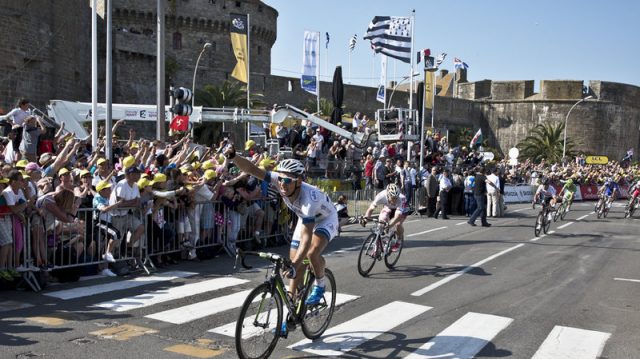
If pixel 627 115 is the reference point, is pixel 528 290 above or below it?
below

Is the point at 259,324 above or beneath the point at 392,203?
beneath

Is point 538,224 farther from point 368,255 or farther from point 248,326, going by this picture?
point 248,326

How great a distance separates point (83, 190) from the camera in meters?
11.0

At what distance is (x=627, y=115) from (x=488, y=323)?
8630 cm

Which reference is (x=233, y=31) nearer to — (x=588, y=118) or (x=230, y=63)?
(x=230, y=63)

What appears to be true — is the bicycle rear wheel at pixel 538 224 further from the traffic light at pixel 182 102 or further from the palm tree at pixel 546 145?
the palm tree at pixel 546 145

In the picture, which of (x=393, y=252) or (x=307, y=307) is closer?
(x=307, y=307)

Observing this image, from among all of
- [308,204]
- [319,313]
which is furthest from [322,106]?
[308,204]

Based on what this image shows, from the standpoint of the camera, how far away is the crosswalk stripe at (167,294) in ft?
27.3

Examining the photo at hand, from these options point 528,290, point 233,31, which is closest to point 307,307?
point 528,290

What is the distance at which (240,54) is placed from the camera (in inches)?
1585


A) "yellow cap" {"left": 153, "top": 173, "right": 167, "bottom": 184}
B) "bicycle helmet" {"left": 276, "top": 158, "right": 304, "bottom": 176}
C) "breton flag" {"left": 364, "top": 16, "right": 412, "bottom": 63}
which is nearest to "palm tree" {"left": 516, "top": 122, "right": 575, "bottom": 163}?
"breton flag" {"left": 364, "top": 16, "right": 412, "bottom": 63}

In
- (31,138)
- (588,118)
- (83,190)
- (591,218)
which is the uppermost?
(588,118)

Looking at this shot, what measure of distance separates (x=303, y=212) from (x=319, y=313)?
4.13 feet
